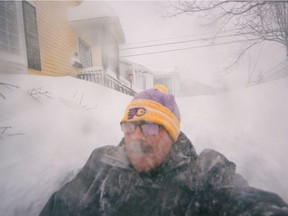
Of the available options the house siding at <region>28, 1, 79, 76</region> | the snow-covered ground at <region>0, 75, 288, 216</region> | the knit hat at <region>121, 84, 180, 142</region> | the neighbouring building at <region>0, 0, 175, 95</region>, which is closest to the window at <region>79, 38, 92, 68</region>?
the neighbouring building at <region>0, 0, 175, 95</region>

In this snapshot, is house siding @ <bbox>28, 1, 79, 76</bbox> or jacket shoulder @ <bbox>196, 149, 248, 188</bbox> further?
house siding @ <bbox>28, 1, 79, 76</bbox>

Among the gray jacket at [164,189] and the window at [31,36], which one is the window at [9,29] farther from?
the gray jacket at [164,189]

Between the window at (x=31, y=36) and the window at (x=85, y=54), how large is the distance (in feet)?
4.03

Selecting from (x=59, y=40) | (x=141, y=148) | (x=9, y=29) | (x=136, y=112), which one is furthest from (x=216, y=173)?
Result: (x=59, y=40)

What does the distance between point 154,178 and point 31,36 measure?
3618 mm

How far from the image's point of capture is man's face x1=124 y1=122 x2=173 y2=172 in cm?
107

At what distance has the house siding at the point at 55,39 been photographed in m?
3.80

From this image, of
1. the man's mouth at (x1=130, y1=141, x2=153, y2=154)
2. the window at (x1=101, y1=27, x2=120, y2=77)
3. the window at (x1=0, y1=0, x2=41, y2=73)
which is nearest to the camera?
the man's mouth at (x1=130, y1=141, x2=153, y2=154)

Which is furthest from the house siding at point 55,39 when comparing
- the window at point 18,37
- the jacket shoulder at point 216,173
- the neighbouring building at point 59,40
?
the jacket shoulder at point 216,173

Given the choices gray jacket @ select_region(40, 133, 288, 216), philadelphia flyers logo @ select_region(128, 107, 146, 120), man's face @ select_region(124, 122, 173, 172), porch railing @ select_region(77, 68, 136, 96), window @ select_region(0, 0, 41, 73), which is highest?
window @ select_region(0, 0, 41, 73)

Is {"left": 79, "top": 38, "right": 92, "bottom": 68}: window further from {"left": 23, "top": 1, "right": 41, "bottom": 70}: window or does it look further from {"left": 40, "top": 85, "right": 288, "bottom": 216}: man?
{"left": 40, "top": 85, "right": 288, "bottom": 216}: man

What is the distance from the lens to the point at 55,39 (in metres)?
3.94

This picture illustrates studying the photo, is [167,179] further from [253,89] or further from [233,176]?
[253,89]

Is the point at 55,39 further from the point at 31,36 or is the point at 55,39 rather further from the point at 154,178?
the point at 154,178
